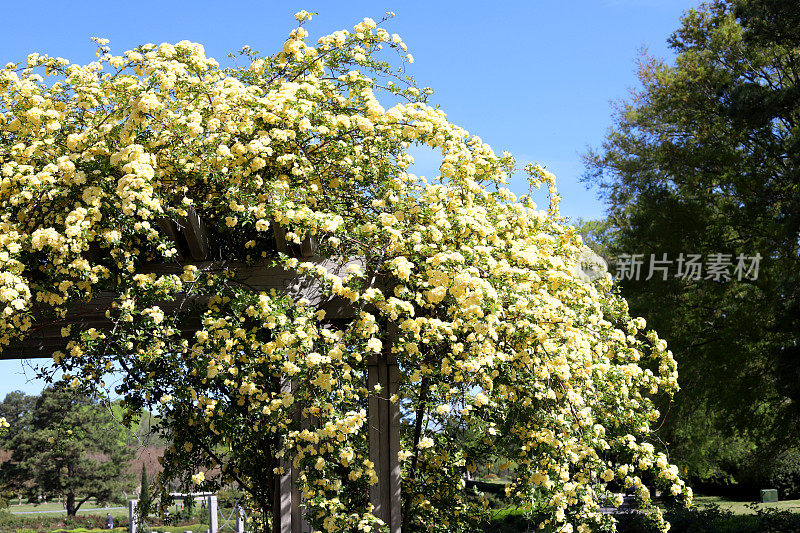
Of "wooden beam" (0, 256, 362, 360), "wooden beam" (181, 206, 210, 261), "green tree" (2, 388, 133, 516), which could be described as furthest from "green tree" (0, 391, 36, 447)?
"wooden beam" (181, 206, 210, 261)

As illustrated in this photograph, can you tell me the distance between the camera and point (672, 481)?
4750 mm

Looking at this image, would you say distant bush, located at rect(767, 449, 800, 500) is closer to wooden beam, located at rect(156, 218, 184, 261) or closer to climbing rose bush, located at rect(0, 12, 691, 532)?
climbing rose bush, located at rect(0, 12, 691, 532)

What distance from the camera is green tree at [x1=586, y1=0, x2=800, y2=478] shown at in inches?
453

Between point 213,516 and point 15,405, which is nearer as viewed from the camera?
point 213,516

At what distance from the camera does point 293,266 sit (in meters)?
3.74

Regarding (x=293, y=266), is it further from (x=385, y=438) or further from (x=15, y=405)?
(x=15, y=405)

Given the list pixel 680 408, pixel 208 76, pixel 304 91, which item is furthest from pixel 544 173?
pixel 680 408

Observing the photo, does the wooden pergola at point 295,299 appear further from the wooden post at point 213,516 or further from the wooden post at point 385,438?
the wooden post at point 213,516

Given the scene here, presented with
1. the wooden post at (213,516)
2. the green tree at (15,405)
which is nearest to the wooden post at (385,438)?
the wooden post at (213,516)

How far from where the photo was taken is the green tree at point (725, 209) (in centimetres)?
1150

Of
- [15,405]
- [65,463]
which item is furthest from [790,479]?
[15,405]

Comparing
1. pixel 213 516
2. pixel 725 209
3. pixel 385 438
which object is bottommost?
pixel 213 516

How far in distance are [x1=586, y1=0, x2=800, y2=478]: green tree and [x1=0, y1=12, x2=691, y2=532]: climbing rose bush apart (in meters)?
7.91

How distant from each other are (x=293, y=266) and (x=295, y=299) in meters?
0.31
